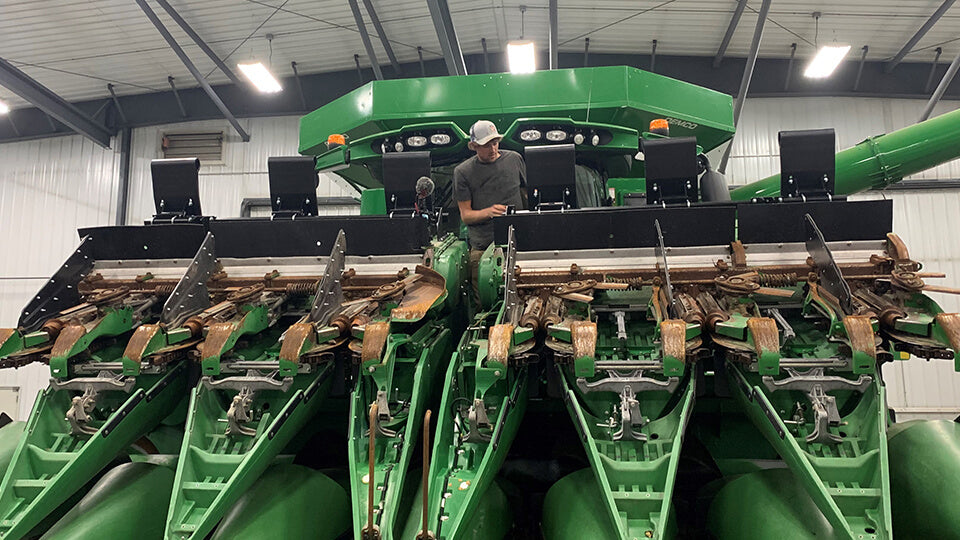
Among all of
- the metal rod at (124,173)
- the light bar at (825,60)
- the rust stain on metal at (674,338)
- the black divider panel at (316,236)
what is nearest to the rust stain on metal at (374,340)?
the black divider panel at (316,236)

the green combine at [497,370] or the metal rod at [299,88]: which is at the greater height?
the metal rod at [299,88]

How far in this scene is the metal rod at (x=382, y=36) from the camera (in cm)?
960

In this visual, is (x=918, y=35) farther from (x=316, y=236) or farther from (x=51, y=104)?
(x=51, y=104)

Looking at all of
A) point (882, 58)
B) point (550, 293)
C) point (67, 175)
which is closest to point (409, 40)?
point (67, 175)

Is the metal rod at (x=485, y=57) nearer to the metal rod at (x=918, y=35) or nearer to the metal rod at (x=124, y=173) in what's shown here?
the metal rod at (x=918, y=35)

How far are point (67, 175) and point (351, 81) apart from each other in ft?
20.4

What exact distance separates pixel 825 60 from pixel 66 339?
434 inches

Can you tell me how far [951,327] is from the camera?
2.52m

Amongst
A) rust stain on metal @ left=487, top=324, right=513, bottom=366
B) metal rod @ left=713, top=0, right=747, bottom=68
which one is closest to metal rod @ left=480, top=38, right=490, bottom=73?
metal rod @ left=713, top=0, right=747, bottom=68

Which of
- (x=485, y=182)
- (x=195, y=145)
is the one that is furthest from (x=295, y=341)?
(x=195, y=145)

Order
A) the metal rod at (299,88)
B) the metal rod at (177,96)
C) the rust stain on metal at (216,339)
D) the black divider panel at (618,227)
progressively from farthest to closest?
the metal rod at (177,96) < the metal rod at (299,88) < the black divider panel at (618,227) < the rust stain on metal at (216,339)

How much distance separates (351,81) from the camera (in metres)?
12.2

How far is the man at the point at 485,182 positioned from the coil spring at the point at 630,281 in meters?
1.16

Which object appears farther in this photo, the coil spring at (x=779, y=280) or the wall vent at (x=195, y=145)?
the wall vent at (x=195, y=145)
